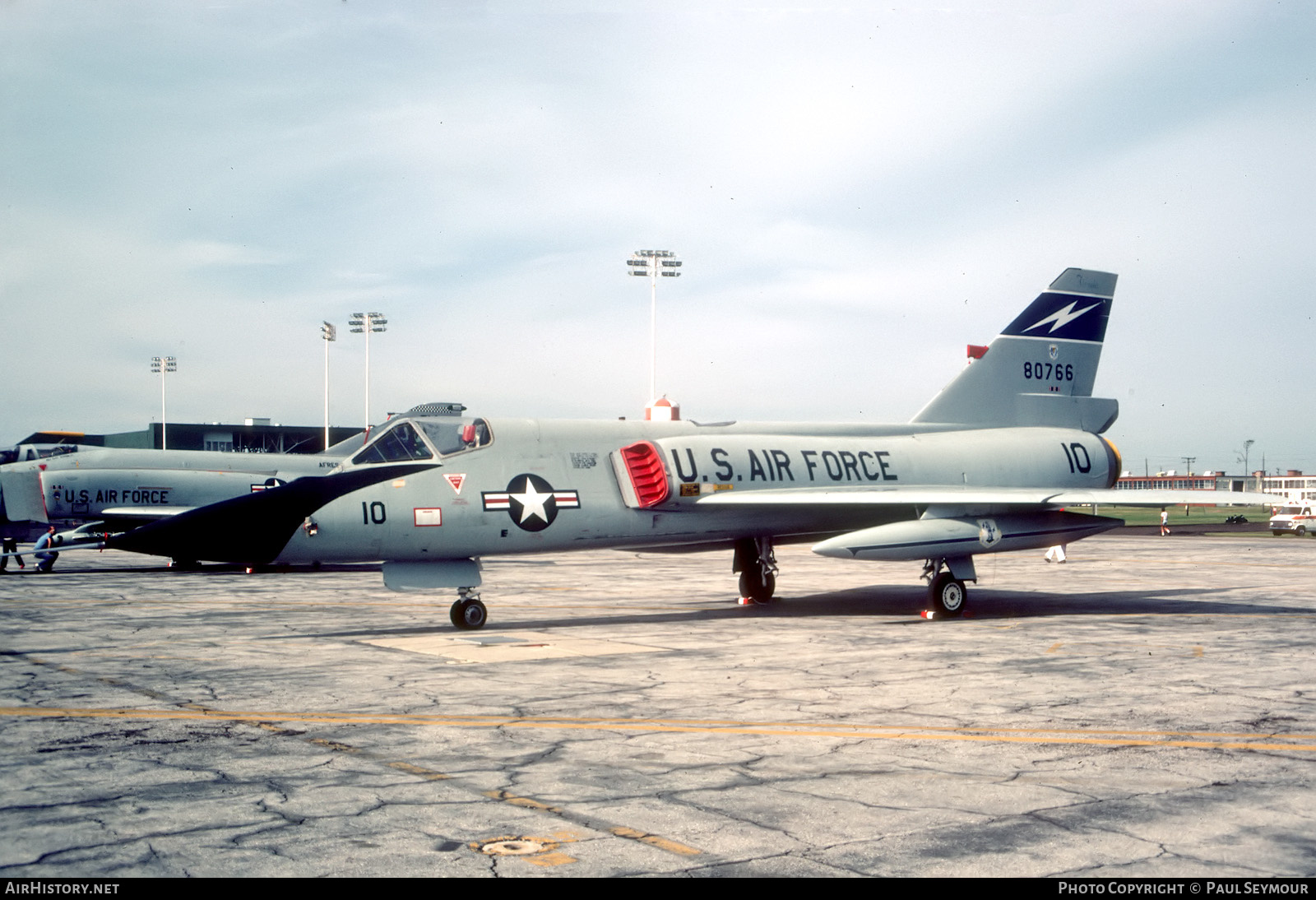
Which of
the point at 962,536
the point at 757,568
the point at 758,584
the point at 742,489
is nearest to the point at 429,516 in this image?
the point at 742,489

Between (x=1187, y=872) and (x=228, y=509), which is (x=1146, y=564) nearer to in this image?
Result: (x=228, y=509)

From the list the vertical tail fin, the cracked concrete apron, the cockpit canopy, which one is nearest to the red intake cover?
the cracked concrete apron

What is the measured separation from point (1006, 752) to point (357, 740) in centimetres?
448

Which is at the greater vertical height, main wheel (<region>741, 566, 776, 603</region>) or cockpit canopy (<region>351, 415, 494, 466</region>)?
cockpit canopy (<region>351, 415, 494, 466</region>)

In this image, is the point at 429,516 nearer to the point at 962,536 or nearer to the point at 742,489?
the point at 742,489

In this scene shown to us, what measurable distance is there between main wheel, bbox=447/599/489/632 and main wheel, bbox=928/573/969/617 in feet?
22.0

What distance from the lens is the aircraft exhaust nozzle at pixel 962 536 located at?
49.7 ft

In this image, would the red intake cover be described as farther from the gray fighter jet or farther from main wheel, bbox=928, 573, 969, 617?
main wheel, bbox=928, 573, 969, 617

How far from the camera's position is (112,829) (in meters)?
5.35

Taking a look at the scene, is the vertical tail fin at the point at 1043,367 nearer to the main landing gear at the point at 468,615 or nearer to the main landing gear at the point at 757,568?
the main landing gear at the point at 757,568

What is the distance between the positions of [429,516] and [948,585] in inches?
309

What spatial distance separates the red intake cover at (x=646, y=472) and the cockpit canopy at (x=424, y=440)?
2188mm

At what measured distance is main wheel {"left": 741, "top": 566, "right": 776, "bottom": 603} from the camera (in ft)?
59.8
